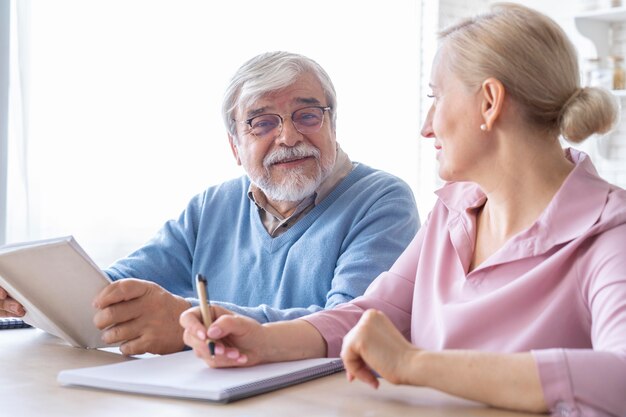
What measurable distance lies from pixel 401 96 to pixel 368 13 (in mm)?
495

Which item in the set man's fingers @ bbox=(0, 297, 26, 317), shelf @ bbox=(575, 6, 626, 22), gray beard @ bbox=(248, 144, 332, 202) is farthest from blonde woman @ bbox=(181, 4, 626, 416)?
shelf @ bbox=(575, 6, 626, 22)

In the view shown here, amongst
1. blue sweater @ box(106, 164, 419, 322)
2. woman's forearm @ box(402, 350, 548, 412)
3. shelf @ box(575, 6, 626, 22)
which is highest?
shelf @ box(575, 6, 626, 22)

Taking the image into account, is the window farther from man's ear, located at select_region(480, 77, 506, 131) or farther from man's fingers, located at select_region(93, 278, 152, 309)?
man's ear, located at select_region(480, 77, 506, 131)

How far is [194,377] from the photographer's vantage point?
141 cm

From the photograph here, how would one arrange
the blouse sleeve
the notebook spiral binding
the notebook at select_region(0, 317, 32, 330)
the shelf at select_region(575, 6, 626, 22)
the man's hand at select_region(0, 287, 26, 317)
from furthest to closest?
1. the shelf at select_region(575, 6, 626, 22)
2. the notebook at select_region(0, 317, 32, 330)
3. the man's hand at select_region(0, 287, 26, 317)
4. the notebook spiral binding
5. the blouse sleeve

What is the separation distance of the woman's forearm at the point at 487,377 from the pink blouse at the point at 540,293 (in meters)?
0.02

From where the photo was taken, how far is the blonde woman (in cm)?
145

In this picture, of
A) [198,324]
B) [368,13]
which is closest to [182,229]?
[198,324]

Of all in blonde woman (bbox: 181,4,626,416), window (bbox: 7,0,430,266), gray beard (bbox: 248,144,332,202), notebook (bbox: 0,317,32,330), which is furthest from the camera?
window (bbox: 7,0,430,266)

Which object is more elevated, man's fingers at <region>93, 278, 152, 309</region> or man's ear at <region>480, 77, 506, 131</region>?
man's ear at <region>480, 77, 506, 131</region>

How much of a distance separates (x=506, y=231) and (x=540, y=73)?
290 mm

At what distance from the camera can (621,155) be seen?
4.44m

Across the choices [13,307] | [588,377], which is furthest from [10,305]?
[588,377]

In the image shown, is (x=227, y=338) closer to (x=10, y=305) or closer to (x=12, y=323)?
(x=10, y=305)
